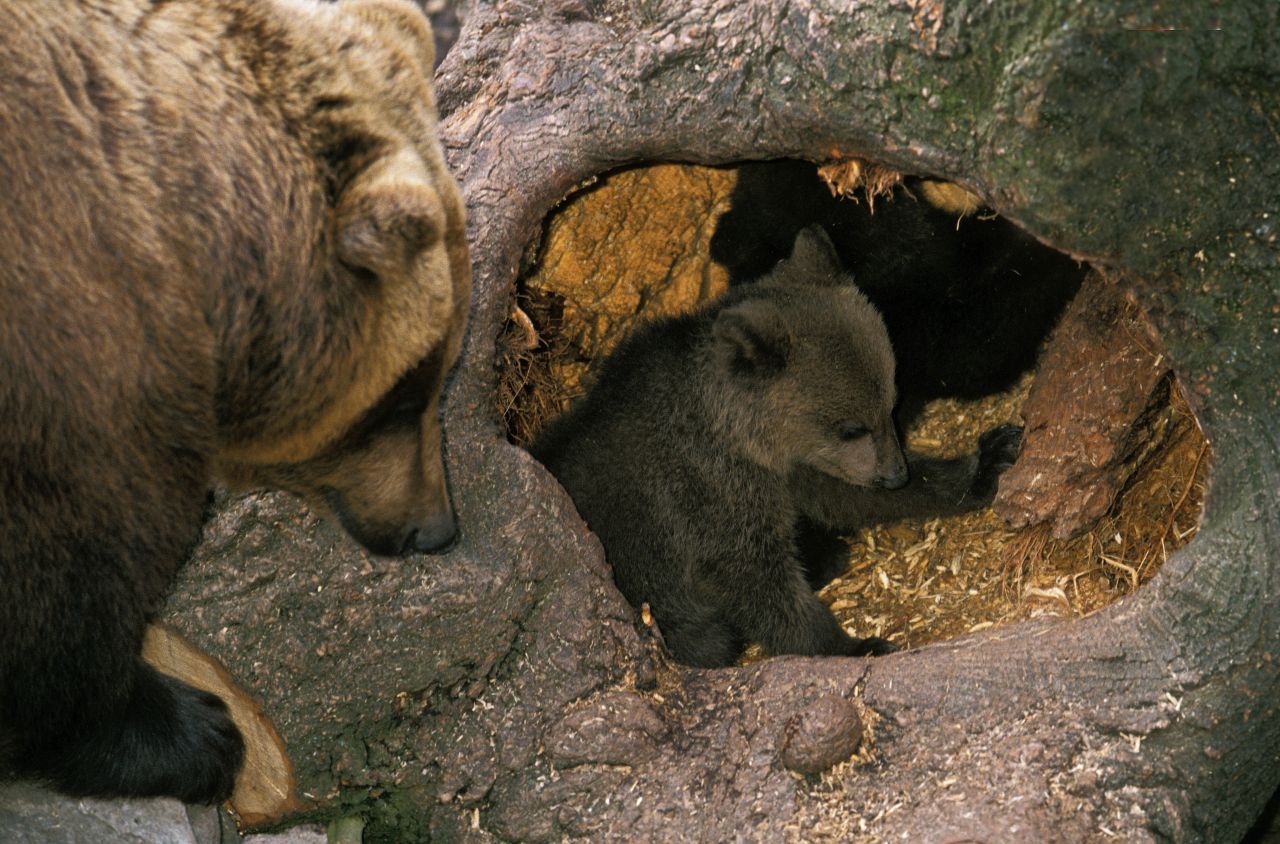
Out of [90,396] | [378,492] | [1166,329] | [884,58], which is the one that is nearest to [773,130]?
[884,58]

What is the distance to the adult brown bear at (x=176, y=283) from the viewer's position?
3010 mm

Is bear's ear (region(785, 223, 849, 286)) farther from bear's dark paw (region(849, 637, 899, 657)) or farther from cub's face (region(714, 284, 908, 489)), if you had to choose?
bear's dark paw (region(849, 637, 899, 657))

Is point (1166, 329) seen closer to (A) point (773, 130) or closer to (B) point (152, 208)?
(A) point (773, 130)

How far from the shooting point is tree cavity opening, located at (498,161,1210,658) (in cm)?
543

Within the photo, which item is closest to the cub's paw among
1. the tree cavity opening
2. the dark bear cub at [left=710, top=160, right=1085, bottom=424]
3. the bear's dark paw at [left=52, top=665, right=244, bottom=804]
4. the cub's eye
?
the tree cavity opening

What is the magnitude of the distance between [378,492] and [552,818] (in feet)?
4.63

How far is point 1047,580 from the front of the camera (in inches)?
221

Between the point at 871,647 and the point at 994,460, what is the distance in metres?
1.31

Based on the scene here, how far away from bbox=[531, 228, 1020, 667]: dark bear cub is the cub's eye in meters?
0.01

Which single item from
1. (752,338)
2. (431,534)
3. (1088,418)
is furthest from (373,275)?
(1088,418)

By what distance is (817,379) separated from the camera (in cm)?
596

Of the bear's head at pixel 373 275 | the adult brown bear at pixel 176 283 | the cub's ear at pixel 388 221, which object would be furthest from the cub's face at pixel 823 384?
the cub's ear at pixel 388 221

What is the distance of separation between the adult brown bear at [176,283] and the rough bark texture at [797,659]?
86 centimetres

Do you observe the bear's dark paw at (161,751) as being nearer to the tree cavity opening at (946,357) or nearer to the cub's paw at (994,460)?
the tree cavity opening at (946,357)
